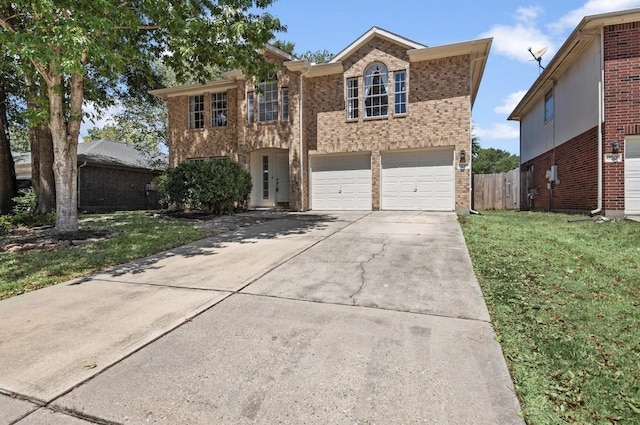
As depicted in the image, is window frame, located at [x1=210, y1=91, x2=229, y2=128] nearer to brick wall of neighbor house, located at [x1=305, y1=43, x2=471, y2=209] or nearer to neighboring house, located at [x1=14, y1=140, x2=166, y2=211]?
brick wall of neighbor house, located at [x1=305, y1=43, x2=471, y2=209]

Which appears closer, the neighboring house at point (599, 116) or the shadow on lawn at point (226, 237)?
the shadow on lawn at point (226, 237)

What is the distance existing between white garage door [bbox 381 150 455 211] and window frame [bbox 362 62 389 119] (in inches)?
66.3

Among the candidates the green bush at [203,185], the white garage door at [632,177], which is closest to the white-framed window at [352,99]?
the green bush at [203,185]

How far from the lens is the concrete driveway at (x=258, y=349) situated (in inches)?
78.8

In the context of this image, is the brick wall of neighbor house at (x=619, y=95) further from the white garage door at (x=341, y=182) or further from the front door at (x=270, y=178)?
the front door at (x=270, y=178)

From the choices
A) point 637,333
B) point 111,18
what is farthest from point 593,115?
point 111,18

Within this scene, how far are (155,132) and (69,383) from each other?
26847 millimetres

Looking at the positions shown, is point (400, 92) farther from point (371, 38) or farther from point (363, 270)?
point (363, 270)

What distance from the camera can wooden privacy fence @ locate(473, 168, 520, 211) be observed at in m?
16.9

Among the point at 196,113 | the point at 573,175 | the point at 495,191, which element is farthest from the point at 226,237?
the point at 495,191

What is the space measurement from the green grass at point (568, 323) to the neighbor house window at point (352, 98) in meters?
8.71

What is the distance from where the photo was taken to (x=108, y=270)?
5176mm

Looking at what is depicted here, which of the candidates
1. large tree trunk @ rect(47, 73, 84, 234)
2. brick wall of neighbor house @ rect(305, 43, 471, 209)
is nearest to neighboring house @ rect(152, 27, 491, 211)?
brick wall of neighbor house @ rect(305, 43, 471, 209)

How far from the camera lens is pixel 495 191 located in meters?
17.0
